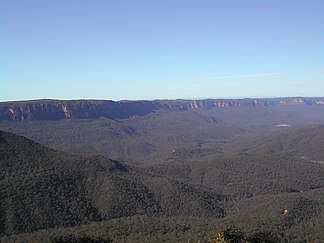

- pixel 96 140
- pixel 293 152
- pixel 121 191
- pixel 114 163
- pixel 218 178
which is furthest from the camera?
pixel 96 140

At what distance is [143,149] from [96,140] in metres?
26.5

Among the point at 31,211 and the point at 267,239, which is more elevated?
the point at 267,239

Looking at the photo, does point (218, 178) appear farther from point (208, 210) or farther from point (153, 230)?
point (153, 230)

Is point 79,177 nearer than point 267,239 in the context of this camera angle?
No

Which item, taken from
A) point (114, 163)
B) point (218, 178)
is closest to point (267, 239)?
point (114, 163)

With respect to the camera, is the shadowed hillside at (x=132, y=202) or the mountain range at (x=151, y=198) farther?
the shadowed hillside at (x=132, y=202)

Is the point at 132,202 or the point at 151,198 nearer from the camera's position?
the point at 132,202

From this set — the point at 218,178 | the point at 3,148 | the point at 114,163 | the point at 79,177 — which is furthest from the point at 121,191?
the point at 218,178

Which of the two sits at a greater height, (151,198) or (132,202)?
(132,202)

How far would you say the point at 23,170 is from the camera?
2830 inches

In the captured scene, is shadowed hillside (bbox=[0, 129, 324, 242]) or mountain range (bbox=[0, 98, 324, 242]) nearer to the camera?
mountain range (bbox=[0, 98, 324, 242])

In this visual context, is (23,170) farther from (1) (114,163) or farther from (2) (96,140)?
(2) (96,140)

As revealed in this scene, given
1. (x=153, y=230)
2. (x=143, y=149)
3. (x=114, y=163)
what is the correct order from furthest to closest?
(x=143, y=149)
(x=114, y=163)
(x=153, y=230)

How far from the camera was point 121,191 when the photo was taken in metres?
71.8
